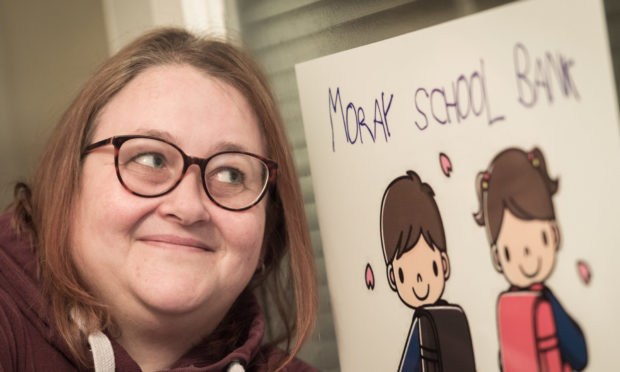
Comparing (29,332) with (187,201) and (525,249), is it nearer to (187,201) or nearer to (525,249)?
(187,201)

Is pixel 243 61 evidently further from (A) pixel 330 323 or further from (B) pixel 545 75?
(B) pixel 545 75

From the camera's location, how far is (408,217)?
0.88m

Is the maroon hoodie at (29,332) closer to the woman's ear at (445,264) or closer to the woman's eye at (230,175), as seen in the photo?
the woman's eye at (230,175)

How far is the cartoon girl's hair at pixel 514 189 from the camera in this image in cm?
73

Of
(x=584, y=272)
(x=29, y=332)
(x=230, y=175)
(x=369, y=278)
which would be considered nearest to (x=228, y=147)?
(x=230, y=175)

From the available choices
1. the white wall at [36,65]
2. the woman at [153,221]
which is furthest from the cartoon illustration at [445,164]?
the white wall at [36,65]

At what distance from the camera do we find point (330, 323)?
1102 mm

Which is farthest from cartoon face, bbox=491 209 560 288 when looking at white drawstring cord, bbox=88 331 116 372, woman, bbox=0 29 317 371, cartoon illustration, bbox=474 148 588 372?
white drawstring cord, bbox=88 331 116 372

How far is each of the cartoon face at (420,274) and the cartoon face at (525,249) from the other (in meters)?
0.08

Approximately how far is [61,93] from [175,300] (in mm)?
840

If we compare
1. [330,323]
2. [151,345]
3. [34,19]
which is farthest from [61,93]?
[330,323]

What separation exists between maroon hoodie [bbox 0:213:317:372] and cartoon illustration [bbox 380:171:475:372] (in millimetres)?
303

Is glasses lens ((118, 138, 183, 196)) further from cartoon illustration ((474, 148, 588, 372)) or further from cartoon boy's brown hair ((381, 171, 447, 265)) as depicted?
cartoon illustration ((474, 148, 588, 372))

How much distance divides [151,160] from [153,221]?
88 mm
